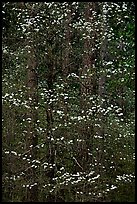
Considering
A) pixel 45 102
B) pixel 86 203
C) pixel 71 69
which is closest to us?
pixel 86 203

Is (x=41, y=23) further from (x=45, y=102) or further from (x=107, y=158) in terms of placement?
(x=107, y=158)

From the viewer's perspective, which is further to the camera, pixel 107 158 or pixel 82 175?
pixel 107 158

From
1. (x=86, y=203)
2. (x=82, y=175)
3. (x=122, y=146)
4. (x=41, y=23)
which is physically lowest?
(x=86, y=203)

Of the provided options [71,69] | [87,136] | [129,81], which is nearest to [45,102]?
[87,136]

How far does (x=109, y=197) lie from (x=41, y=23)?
3.75 m

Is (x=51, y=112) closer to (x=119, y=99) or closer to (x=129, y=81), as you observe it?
(x=129, y=81)

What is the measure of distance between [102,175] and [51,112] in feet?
5.39

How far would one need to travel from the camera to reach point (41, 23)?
9969 mm

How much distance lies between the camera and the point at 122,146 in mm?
11242

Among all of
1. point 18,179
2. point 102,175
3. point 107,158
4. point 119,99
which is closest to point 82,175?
point 102,175

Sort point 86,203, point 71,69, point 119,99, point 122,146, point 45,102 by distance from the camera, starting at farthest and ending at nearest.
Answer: point 119,99
point 71,69
point 122,146
point 45,102
point 86,203

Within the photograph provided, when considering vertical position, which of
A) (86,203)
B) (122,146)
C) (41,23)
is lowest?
(86,203)

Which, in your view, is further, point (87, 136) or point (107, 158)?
point (107, 158)

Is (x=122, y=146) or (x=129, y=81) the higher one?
(x=129, y=81)
